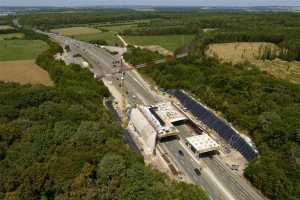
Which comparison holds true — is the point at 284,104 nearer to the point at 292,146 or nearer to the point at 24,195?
the point at 292,146

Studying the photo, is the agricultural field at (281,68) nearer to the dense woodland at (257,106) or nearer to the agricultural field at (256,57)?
the agricultural field at (256,57)

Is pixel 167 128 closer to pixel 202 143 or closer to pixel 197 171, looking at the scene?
pixel 202 143

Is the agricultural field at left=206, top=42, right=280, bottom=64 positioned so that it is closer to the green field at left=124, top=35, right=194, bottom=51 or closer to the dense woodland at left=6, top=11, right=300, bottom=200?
the dense woodland at left=6, top=11, right=300, bottom=200

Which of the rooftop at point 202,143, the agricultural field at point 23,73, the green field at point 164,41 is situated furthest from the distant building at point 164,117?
A: the green field at point 164,41

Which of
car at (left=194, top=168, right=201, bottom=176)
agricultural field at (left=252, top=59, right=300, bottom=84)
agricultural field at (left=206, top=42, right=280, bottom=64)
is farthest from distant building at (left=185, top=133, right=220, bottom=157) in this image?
agricultural field at (left=206, top=42, right=280, bottom=64)

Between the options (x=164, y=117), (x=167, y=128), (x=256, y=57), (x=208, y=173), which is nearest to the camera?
(x=208, y=173)

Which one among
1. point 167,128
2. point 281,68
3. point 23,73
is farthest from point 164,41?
point 167,128
